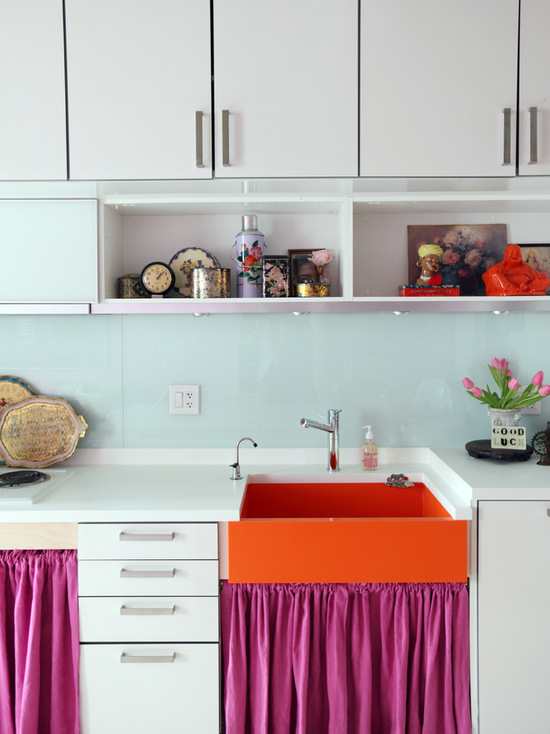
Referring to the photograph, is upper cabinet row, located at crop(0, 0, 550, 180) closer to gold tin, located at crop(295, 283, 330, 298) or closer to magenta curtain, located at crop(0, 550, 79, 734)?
gold tin, located at crop(295, 283, 330, 298)

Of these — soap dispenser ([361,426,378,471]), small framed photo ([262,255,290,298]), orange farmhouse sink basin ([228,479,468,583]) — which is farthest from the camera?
soap dispenser ([361,426,378,471])

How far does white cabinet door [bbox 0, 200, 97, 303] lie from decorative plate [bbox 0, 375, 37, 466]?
1.30ft

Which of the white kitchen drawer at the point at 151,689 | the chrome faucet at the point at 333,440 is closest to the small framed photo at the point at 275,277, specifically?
the chrome faucet at the point at 333,440

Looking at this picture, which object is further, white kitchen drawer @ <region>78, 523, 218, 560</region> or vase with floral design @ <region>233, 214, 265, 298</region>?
vase with floral design @ <region>233, 214, 265, 298</region>

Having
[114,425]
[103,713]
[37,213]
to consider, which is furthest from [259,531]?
[37,213]

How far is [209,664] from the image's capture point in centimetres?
166

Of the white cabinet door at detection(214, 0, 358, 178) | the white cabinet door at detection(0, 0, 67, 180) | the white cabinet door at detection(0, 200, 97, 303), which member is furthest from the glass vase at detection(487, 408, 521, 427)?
the white cabinet door at detection(0, 0, 67, 180)

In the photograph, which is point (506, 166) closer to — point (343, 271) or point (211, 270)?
point (343, 271)

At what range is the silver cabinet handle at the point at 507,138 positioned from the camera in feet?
5.64

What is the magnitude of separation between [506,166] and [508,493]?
38.5 inches

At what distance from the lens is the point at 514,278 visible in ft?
6.49

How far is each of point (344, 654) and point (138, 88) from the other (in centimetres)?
178

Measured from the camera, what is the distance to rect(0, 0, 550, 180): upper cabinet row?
1.72m

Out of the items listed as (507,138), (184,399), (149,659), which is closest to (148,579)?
(149,659)
